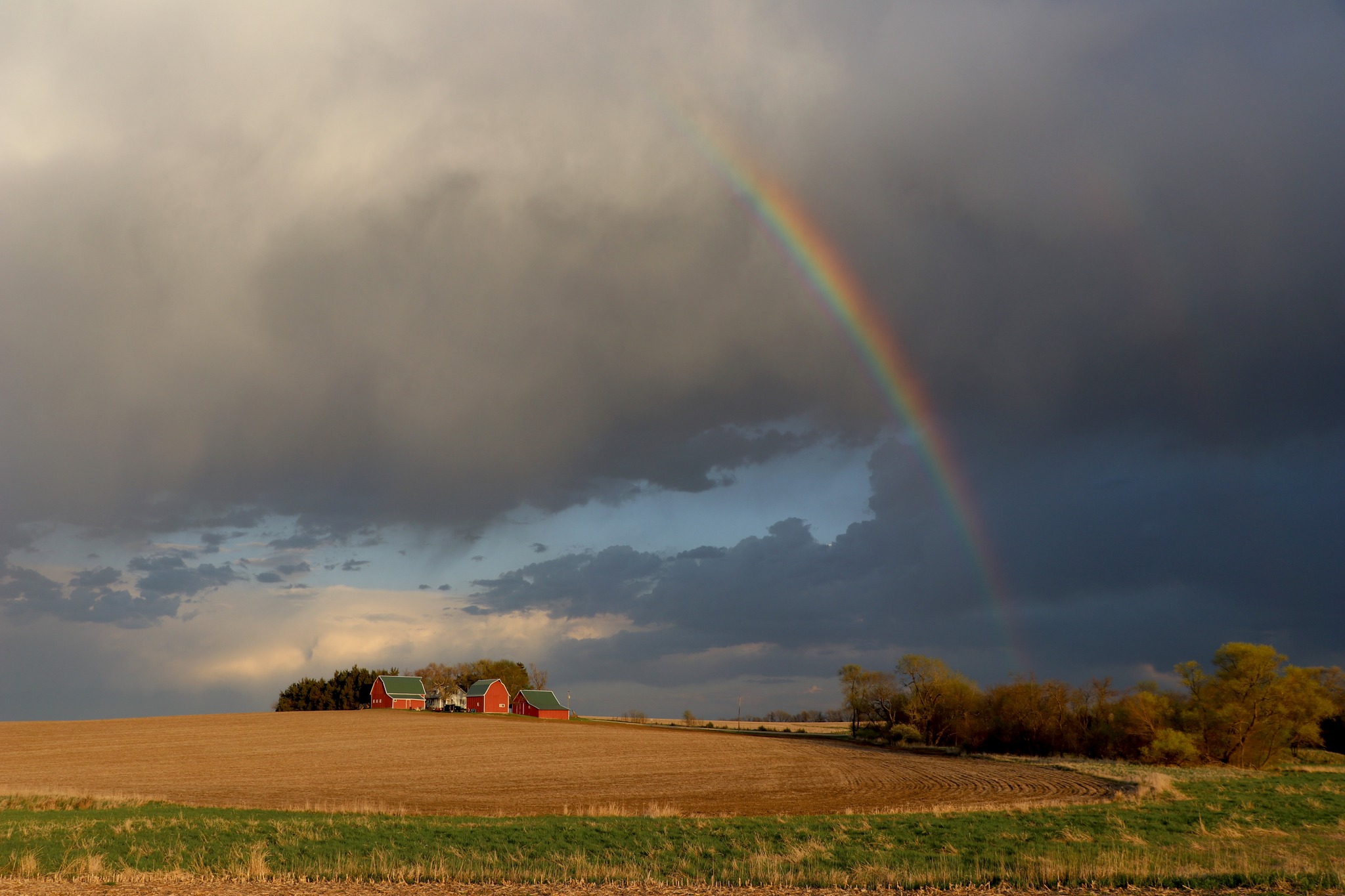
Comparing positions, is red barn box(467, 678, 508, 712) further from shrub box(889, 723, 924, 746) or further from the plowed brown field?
shrub box(889, 723, 924, 746)

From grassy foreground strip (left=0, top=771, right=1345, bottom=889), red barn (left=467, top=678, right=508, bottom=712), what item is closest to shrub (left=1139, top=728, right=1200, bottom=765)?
grassy foreground strip (left=0, top=771, right=1345, bottom=889)

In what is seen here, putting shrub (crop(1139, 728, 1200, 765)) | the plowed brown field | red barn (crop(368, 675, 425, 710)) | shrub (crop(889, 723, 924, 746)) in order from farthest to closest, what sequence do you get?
red barn (crop(368, 675, 425, 710))
shrub (crop(889, 723, 924, 746))
shrub (crop(1139, 728, 1200, 765))
the plowed brown field

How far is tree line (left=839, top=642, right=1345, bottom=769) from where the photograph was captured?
7469 cm

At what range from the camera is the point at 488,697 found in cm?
13725

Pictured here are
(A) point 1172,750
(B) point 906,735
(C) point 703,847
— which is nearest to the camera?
(C) point 703,847

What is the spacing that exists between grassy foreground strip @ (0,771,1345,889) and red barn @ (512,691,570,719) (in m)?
105

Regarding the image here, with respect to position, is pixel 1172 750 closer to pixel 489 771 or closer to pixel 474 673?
pixel 489 771

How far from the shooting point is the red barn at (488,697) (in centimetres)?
13738

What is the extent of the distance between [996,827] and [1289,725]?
62957 millimetres

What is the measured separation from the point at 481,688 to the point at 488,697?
7.75 feet

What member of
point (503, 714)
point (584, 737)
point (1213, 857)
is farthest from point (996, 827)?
point (503, 714)

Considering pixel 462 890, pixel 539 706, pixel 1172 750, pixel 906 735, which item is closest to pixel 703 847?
pixel 462 890

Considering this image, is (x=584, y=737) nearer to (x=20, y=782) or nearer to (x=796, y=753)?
(x=796, y=753)

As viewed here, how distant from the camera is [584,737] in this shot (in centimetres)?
9175
